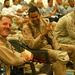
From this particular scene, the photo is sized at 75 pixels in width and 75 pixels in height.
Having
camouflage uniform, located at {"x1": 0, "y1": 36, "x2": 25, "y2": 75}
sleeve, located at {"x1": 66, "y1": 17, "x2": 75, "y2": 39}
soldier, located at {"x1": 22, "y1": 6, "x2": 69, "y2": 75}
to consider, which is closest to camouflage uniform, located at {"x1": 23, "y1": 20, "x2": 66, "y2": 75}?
soldier, located at {"x1": 22, "y1": 6, "x2": 69, "y2": 75}

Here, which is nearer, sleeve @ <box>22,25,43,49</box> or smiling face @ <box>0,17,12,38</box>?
smiling face @ <box>0,17,12,38</box>

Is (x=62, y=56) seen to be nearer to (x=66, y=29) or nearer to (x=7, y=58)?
(x=66, y=29)

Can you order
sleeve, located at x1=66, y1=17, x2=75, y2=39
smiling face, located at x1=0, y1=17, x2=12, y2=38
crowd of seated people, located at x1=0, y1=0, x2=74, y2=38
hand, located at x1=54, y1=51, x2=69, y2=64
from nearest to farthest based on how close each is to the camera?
1. smiling face, located at x1=0, y1=17, x2=12, y2=38
2. hand, located at x1=54, y1=51, x2=69, y2=64
3. sleeve, located at x1=66, y1=17, x2=75, y2=39
4. crowd of seated people, located at x1=0, y1=0, x2=74, y2=38

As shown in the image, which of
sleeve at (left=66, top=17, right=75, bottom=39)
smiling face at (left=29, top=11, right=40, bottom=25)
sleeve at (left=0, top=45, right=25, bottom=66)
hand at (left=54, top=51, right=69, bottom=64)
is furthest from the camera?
sleeve at (left=66, top=17, right=75, bottom=39)

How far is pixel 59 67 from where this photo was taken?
120 inches

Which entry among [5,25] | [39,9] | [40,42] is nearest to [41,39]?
[40,42]

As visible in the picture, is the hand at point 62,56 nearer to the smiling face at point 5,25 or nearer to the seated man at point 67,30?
→ the seated man at point 67,30

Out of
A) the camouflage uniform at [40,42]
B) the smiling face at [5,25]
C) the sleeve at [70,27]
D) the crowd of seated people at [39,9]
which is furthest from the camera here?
the crowd of seated people at [39,9]

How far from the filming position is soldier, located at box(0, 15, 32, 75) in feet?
6.87

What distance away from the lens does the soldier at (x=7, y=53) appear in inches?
82.4

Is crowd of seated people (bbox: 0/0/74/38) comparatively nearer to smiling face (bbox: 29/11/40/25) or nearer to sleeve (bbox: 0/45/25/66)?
smiling face (bbox: 29/11/40/25)

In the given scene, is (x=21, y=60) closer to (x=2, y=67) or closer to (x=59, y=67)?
(x=2, y=67)

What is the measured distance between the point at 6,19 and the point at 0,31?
138mm

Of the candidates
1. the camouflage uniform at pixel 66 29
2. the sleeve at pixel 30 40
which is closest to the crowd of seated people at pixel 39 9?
the camouflage uniform at pixel 66 29
